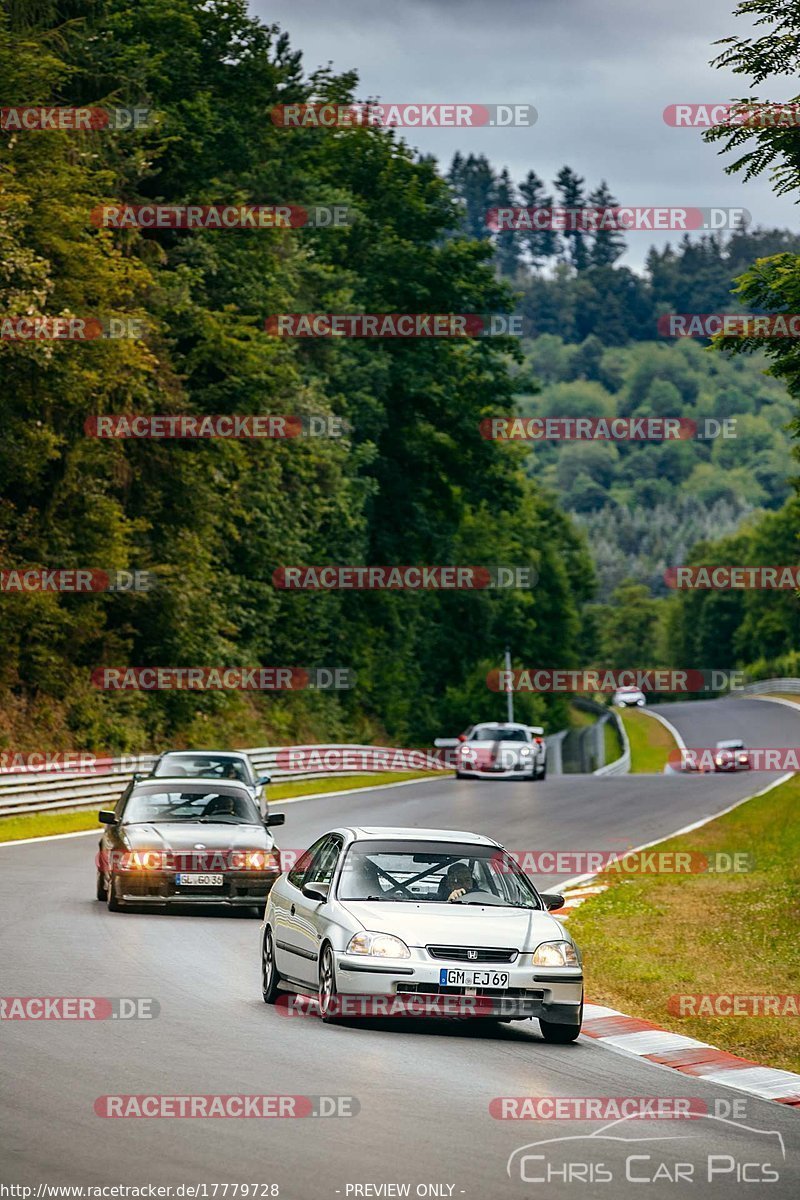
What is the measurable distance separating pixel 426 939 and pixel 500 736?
125ft

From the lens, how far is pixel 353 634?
64625 mm

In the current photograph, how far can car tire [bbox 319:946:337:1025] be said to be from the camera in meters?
12.1

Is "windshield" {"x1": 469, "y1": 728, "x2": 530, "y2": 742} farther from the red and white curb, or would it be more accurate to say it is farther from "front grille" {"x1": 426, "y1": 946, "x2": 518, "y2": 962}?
"front grille" {"x1": 426, "y1": 946, "x2": 518, "y2": 962}

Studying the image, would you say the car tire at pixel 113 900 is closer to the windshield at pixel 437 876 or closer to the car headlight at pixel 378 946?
the windshield at pixel 437 876

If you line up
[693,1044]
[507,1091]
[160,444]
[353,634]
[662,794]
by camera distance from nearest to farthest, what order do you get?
[507,1091] < [693,1044] < [662,794] < [160,444] < [353,634]

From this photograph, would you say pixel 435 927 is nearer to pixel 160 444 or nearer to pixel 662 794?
pixel 662 794

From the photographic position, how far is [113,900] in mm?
19141

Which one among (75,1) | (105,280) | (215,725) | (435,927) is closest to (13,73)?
(105,280)

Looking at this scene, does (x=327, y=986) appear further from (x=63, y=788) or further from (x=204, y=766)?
(x=63, y=788)

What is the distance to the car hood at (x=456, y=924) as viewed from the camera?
12031mm

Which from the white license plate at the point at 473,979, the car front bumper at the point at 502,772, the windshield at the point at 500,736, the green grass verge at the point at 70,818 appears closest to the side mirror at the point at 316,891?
the white license plate at the point at 473,979

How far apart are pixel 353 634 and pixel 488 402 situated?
9.77 meters

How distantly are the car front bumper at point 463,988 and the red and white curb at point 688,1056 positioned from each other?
539 millimetres

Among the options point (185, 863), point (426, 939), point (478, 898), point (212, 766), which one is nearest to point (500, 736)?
point (212, 766)
